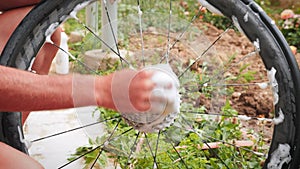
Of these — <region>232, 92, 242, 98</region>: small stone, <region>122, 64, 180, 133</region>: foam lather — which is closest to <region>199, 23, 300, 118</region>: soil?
<region>232, 92, 242, 98</region>: small stone

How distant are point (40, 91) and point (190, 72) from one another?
69 cm

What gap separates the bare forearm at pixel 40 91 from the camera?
37.0 inches

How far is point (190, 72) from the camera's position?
156 cm

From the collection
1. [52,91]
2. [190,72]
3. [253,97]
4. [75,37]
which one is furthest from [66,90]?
[75,37]

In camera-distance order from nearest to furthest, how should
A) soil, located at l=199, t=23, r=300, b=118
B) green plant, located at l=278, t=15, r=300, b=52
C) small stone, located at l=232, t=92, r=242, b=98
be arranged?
1. soil, located at l=199, t=23, r=300, b=118
2. small stone, located at l=232, t=92, r=242, b=98
3. green plant, located at l=278, t=15, r=300, b=52

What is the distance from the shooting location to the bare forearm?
0.94m

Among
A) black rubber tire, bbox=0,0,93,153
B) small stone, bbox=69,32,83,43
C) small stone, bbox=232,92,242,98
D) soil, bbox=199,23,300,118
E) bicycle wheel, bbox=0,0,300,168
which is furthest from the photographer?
small stone, bbox=69,32,83,43

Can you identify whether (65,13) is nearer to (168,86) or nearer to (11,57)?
(11,57)

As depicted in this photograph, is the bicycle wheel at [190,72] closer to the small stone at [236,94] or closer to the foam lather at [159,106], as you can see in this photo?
the foam lather at [159,106]

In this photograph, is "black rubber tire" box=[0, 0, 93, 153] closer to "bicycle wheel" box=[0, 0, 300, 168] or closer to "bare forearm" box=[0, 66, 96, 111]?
Result: "bicycle wheel" box=[0, 0, 300, 168]

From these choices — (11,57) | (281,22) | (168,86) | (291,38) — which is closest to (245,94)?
(291,38)

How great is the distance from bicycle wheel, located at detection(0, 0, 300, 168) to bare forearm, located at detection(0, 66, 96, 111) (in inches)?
6.5

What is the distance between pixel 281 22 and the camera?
9.92ft

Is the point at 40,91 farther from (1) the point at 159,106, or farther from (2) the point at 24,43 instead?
(2) the point at 24,43
